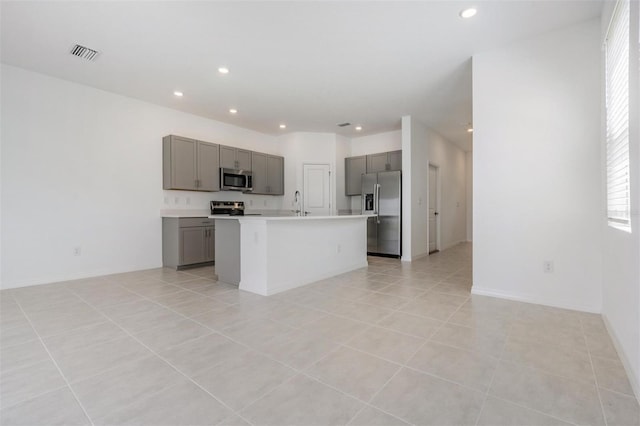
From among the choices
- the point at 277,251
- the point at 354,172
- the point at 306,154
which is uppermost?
the point at 306,154

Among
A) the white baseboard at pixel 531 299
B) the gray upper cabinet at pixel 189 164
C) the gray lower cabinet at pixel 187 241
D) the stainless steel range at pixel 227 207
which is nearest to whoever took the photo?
the white baseboard at pixel 531 299

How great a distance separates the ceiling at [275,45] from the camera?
2.69 meters

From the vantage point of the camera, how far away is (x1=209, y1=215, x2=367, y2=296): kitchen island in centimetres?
353

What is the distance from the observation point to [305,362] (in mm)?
1943

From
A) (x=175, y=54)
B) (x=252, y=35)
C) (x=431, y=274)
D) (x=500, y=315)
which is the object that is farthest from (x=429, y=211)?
(x=175, y=54)

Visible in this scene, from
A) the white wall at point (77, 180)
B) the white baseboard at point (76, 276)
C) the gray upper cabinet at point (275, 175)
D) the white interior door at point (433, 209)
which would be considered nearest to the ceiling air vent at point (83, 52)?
the white wall at point (77, 180)

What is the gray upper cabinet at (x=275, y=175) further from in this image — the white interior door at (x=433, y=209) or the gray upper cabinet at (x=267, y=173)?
the white interior door at (x=433, y=209)

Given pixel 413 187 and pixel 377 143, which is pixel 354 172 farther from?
pixel 413 187

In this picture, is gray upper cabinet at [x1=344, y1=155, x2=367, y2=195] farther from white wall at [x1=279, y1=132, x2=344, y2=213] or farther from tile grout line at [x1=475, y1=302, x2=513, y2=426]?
tile grout line at [x1=475, y1=302, x2=513, y2=426]

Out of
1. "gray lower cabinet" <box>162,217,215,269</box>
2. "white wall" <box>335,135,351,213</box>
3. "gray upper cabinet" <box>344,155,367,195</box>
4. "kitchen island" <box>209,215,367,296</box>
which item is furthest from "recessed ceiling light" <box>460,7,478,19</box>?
"gray lower cabinet" <box>162,217,215,269</box>

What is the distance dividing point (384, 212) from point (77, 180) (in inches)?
212

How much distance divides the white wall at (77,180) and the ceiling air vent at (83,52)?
1069 mm

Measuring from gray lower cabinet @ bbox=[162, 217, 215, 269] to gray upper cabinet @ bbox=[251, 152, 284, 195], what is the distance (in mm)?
1602

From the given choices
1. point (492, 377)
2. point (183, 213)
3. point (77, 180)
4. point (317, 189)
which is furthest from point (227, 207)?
point (492, 377)
